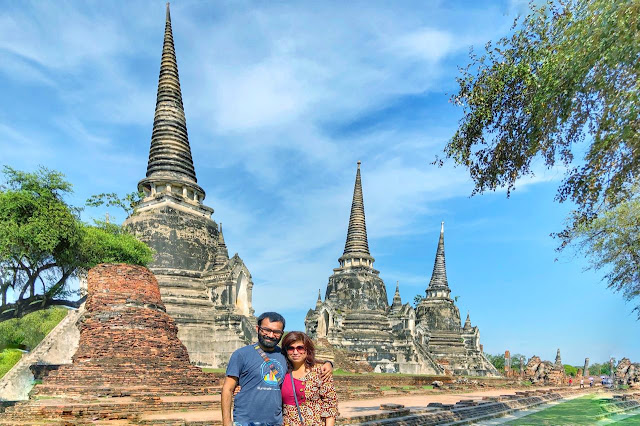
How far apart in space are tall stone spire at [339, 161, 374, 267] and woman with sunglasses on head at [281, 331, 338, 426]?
3439 cm

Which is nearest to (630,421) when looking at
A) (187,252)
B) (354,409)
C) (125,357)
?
(354,409)

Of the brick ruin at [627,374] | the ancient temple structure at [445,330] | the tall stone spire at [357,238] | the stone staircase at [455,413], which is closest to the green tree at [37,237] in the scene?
the stone staircase at [455,413]

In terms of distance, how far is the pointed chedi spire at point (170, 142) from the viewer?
2736 centimetres

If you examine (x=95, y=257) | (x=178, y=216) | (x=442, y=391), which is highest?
(x=178, y=216)

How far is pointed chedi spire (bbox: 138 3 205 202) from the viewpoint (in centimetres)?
2736

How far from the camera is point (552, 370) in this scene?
39281 mm

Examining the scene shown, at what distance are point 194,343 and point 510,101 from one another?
61.5 feet

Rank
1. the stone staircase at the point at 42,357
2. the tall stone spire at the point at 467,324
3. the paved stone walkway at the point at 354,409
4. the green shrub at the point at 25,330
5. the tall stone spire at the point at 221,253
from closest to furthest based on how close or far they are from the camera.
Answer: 1. the paved stone walkway at the point at 354,409
2. the stone staircase at the point at 42,357
3. the tall stone spire at the point at 221,253
4. the green shrub at the point at 25,330
5. the tall stone spire at the point at 467,324

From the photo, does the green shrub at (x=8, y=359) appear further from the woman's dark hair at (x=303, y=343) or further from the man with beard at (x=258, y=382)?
the woman's dark hair at (x=303, y=343)

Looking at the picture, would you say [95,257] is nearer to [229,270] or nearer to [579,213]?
[229,270]

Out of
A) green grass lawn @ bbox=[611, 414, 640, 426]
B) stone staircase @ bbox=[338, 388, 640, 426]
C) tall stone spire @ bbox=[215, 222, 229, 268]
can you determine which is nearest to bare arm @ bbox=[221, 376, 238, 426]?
stone staircase @ bbox=[338, 388, 640, 426]

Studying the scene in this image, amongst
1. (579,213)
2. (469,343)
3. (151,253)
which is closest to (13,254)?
(151,253)

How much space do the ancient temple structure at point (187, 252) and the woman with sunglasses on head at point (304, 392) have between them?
2009 centimetres

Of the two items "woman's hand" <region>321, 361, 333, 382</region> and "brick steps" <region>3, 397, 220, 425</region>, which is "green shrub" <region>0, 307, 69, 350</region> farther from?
"woman's hand" <region>321, 361, 333, 382</region>
